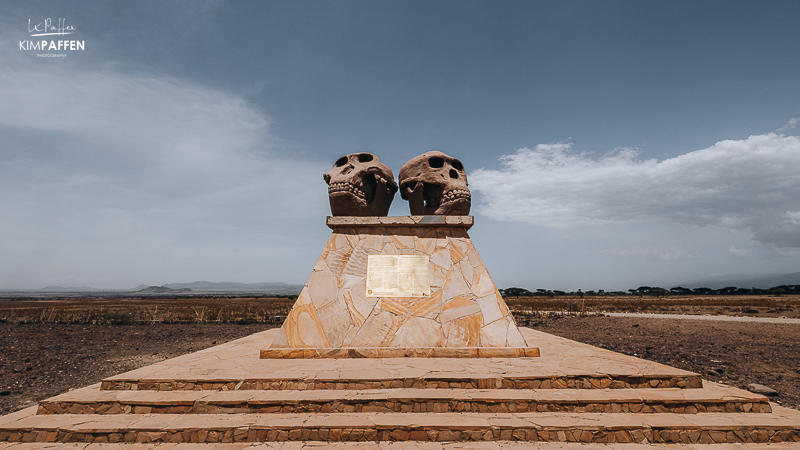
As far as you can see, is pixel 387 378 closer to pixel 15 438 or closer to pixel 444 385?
pixel 444 385

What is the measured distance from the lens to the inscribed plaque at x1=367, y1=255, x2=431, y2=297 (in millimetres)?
6266

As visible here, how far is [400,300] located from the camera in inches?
244

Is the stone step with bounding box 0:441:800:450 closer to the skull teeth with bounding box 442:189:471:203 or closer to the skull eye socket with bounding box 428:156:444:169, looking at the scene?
the skull teeth with bounding box 442:189:471:203

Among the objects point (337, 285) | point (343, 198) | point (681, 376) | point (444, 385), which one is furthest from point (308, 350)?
point (681, 376)

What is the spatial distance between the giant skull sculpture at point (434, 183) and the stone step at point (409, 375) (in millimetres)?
3139

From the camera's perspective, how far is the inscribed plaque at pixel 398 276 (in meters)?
6.27

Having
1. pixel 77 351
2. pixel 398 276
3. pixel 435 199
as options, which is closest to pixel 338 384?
pixel 398 276

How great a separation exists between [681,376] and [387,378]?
11.8ft

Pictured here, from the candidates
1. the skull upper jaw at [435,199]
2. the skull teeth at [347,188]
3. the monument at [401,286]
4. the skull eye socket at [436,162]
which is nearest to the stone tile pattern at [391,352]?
the monument at [401,286]

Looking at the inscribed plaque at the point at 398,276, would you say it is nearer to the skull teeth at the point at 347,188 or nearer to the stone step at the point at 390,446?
the skull teeth at the point at 347,188

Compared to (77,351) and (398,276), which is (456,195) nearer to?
(398,276)

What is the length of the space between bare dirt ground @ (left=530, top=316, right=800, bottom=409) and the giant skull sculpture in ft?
18.6

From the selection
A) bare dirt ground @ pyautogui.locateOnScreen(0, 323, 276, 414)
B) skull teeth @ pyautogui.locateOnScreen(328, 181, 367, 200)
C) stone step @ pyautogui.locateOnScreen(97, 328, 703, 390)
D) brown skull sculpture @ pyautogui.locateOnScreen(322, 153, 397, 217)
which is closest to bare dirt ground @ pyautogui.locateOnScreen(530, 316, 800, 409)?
stone step @ pyautogui.locateOnScreen(97, 328, 703, 390)

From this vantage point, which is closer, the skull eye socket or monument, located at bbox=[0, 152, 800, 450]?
monument, located at bbox=[0, 152, 800, 450]
